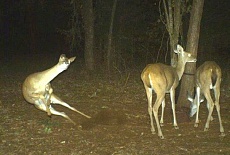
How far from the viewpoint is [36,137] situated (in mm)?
7891

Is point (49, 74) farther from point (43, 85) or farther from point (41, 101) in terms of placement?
point (41, 101)

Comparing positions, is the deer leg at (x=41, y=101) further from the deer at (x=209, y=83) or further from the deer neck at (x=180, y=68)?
the deer at (x=209, y=83)

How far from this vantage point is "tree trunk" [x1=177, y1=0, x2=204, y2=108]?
993cm

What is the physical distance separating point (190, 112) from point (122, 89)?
403 cm

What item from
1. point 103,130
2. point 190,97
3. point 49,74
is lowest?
point 103,130

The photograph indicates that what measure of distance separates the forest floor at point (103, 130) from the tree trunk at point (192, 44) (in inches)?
23.4

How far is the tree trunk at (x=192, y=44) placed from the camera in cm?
993

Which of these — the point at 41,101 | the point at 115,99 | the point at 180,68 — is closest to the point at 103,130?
the point at 41,101

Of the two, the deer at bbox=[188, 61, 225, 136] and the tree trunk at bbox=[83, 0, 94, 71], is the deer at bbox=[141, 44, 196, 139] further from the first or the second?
the tree trunk at bbox=[83, 0, 94, 71]

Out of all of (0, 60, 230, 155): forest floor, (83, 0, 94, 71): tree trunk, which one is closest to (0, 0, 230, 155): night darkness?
(0, 60, 230, 155): forest floor

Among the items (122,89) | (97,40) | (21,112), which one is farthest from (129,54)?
(21,112)

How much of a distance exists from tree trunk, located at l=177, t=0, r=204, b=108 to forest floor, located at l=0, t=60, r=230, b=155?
0.60 m

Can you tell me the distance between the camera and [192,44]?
9.97 m

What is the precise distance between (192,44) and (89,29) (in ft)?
30.4
